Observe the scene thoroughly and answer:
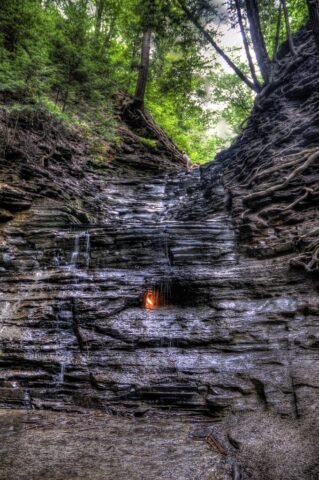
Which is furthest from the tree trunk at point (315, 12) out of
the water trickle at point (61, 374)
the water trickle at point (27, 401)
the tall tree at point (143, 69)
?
the tall tree at point (143, 69)

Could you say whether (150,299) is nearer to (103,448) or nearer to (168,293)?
(168,293)

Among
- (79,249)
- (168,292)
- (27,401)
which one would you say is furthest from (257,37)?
(27,401)

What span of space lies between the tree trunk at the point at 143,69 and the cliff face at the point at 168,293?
8.34 meters

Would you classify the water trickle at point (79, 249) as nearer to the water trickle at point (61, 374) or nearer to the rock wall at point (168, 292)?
the rock wall at point (168, 292)

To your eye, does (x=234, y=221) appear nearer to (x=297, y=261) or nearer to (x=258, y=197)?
(x=258, y=197)

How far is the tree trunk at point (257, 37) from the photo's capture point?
1082 centimetres

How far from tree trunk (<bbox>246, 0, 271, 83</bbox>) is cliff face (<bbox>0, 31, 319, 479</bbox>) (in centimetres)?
253

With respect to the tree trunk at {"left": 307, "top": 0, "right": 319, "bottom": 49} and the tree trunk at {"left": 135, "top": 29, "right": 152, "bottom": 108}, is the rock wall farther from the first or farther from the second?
the tree trunk at {"left": 135, "top": 29, "right": 152, "bottom": 108}

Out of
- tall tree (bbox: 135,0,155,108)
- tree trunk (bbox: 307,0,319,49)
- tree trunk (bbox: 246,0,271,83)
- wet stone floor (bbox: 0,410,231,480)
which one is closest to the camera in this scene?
wet stone floor (bbox: 0,410,231,480)

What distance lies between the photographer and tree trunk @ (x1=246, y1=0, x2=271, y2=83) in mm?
10820

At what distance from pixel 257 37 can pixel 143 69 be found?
6.63m

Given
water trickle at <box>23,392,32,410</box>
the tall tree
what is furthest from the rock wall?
the tall tree

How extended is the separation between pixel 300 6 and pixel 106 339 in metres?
14.4

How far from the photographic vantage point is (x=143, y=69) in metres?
16.3
